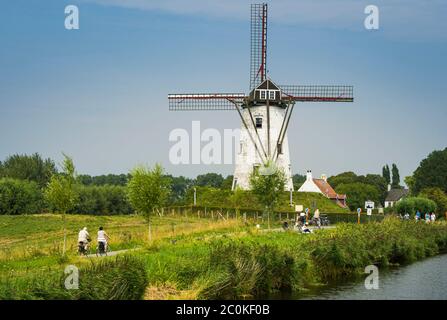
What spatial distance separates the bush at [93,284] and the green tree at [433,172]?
89.2 meters

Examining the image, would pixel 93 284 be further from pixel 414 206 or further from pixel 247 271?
pixel 414 206

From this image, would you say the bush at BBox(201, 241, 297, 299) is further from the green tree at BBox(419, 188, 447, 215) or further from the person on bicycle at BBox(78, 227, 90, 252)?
the green tree at BBox(419, 188, 447, 215)

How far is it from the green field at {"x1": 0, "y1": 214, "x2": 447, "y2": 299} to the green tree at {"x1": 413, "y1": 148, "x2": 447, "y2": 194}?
6368 centimetres

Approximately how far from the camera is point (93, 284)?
63.3ft

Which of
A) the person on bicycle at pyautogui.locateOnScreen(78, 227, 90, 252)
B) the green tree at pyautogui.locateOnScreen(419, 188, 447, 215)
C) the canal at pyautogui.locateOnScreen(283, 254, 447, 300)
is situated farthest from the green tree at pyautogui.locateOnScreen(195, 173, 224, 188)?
the person on bicycle at pyautogui.locateOnScreen(78, 227, 90, 252)

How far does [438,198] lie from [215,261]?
69.0 meters

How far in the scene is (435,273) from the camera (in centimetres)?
3216

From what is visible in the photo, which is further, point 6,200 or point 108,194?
point 108,194

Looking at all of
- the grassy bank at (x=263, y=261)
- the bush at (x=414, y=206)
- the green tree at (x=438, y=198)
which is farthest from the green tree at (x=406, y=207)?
the grassy bank at (x=263, y=261)

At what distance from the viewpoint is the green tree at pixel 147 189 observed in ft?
117

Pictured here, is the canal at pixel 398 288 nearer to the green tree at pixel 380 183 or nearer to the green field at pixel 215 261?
the green field at pixel 215 261

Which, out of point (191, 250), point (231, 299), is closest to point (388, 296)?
point (231, 299)

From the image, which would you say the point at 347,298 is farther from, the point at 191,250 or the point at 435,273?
the point at 435,273
